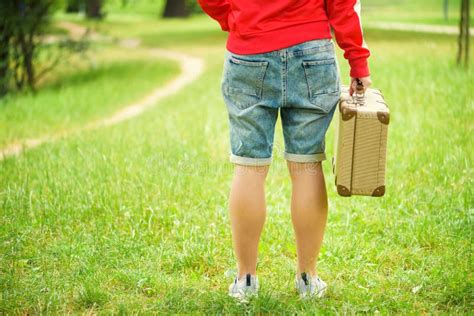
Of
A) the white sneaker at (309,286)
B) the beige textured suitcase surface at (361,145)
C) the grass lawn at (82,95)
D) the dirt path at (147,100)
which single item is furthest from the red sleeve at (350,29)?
the grass lawn at (82,95)

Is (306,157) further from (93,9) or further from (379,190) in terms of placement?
(93,9)

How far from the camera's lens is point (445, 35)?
814 inches

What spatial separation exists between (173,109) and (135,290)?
665cm

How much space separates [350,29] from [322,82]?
25 centimetres

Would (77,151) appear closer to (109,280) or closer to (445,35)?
(109,280)

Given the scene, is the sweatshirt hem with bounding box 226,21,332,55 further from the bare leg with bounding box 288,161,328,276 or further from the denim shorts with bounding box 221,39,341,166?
the bare leg with bounding box 288,161,328,276

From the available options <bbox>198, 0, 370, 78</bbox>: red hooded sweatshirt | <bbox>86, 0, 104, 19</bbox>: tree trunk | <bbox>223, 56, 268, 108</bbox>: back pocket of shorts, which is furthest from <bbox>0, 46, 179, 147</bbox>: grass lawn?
<bbox>86, 0, 104, 19</bbox>: tree trunk

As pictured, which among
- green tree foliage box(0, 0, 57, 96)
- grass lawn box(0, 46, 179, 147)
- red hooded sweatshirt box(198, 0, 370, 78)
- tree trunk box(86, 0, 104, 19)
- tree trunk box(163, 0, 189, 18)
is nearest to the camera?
red hooded sweatshirt box(198, 0, 370, 78)

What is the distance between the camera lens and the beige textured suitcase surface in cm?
309

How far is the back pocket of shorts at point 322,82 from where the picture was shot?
311cm

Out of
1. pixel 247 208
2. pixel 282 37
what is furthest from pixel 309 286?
pixel 282 37

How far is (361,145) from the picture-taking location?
315 centimetres

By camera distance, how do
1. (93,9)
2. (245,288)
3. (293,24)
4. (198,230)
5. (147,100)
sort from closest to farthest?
(293,24)
(245,288)
(198,230)
(147,100)
(93,9)

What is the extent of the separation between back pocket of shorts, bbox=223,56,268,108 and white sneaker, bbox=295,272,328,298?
2.88ft
